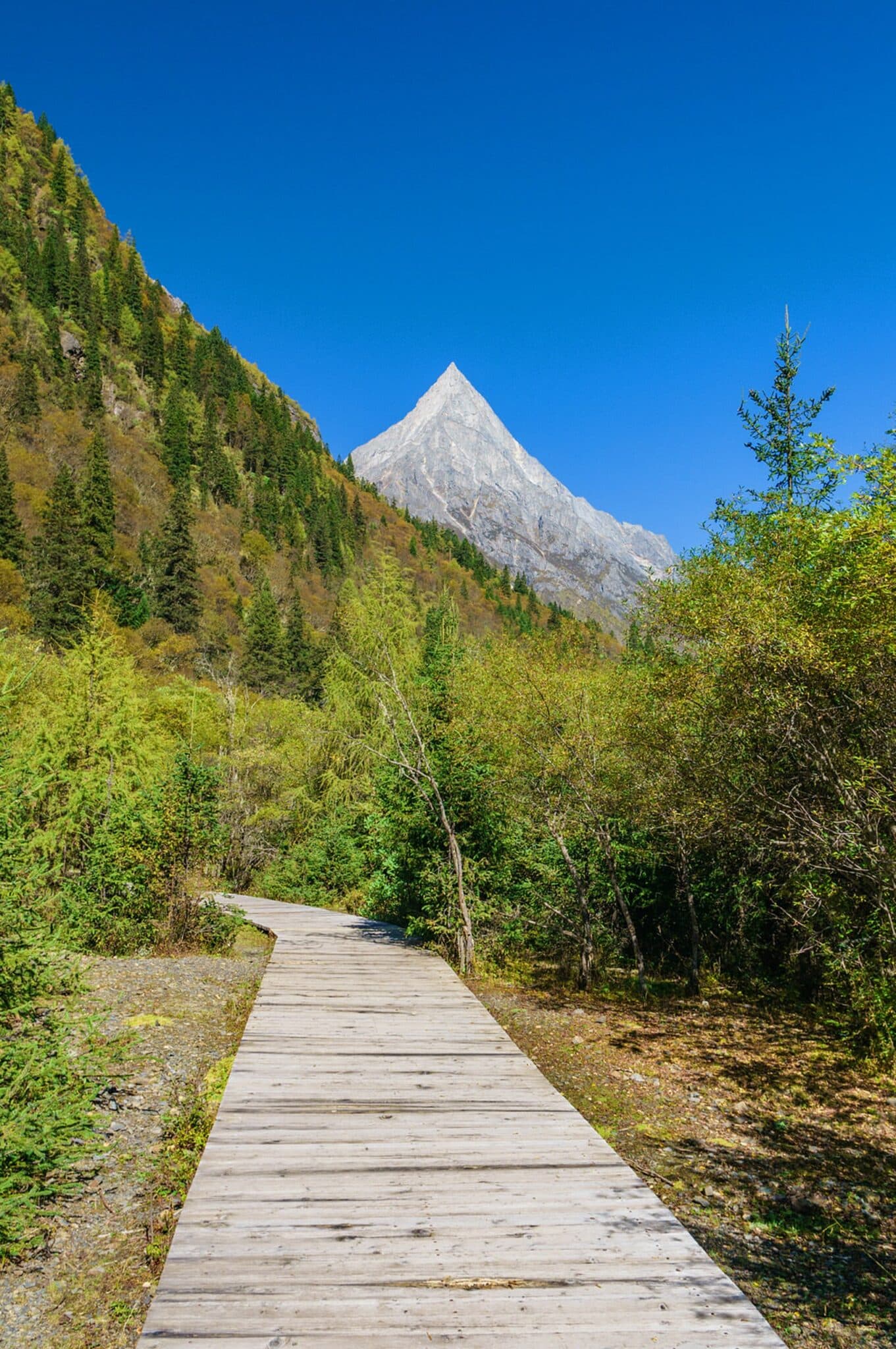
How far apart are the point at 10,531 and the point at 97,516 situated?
4.40m

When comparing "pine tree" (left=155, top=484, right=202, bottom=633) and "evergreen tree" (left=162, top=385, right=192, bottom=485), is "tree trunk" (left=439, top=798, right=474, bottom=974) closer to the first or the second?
"pine tree" (left=155, top=484, right=202, bottom=633)

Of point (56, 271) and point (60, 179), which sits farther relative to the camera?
point (60, 179)

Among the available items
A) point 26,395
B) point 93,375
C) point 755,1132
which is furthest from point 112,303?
point 755,1132

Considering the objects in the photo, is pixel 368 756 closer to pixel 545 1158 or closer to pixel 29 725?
pixel 29 725

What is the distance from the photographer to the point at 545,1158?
3.49 meters

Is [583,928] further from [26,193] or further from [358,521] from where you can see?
[26,193]

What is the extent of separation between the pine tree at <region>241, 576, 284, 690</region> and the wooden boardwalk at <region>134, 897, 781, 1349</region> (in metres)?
37.3

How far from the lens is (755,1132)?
505cm

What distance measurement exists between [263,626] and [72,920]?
3623 centimetres

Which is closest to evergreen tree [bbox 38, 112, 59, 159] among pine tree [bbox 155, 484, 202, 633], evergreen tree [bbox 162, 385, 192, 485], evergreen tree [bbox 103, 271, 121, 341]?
evergreen tree [bbox 103, 271, 121, 341]

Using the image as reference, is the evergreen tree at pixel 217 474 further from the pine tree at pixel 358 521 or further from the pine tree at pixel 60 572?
the pine tree at pixel 60 572

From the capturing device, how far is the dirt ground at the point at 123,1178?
260 centimetres

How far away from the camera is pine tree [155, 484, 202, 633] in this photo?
4344cm

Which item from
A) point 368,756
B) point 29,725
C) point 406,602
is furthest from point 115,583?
point 29,725
